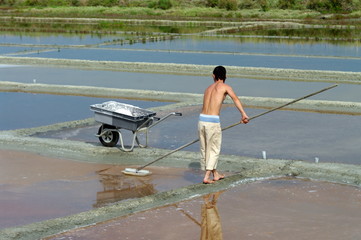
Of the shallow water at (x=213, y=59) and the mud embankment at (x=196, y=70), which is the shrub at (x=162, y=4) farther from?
the mud embankment at (x=196, y=70)

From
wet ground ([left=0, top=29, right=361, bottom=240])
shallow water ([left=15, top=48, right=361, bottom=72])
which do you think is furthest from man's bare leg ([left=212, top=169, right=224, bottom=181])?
shallow water ([left=15, top=48, right=361, bottom=72])

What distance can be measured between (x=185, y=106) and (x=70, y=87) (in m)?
3.58

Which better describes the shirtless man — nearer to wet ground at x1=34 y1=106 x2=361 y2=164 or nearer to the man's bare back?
the man's bare back

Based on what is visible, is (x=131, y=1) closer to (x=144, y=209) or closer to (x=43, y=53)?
(x=43, y=53)

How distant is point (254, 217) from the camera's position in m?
7.21

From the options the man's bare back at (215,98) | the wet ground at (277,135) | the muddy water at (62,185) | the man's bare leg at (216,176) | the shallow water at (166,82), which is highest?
the man's bare back at (215,98)

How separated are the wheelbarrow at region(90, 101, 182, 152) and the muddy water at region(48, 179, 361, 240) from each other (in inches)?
72.0

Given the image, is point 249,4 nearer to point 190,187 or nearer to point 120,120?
point 120,120

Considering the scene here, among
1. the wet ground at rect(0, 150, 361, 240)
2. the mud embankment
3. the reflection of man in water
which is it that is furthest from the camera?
the mud embankment

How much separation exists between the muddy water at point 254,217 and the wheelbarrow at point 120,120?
6.00 ft

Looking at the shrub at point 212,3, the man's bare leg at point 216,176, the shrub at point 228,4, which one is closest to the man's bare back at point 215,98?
the man's bare leg at point 216,176

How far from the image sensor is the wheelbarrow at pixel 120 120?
31.3ft

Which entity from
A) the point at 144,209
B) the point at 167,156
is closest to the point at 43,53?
the point at 167,156

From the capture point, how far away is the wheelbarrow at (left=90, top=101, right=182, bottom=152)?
9.53 metres
